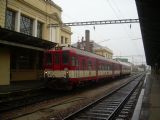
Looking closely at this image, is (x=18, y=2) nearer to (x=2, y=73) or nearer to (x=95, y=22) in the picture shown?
(x=2, y=73)

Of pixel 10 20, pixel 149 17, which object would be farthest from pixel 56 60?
pixel 10 20

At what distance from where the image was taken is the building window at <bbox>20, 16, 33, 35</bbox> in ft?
85.3

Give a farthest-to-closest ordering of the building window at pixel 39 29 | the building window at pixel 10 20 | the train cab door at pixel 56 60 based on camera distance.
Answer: the building window at pixel 39 29 < the building window at pixel 10 20 < the train cab door at pixel 56 60

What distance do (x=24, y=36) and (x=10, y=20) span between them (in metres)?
5.13

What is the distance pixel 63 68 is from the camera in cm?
1847

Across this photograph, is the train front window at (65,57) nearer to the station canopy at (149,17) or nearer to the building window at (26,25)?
the station canopy at (149,17)

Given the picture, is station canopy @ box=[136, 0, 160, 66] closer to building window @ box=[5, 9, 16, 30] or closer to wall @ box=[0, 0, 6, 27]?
wall @ box=[0, 0, 6, 27]

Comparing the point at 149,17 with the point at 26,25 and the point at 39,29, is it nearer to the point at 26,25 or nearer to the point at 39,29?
the point at 26,25

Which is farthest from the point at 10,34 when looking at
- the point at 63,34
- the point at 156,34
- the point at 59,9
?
the point at 63,34

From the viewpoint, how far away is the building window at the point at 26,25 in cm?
2598

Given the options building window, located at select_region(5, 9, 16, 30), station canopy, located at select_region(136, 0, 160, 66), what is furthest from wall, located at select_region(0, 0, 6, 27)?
station canopy, located at select_region(136, 0, 160, 66)

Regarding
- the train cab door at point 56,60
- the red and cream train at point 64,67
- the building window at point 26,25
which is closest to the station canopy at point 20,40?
the red and cream train at point 64,67

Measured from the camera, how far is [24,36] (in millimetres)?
19734

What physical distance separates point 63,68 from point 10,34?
13.1 ft
